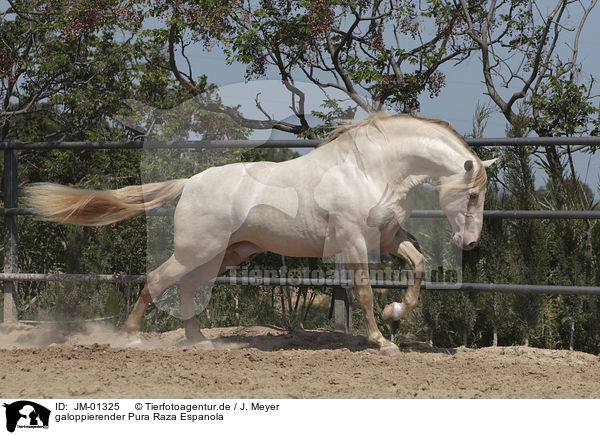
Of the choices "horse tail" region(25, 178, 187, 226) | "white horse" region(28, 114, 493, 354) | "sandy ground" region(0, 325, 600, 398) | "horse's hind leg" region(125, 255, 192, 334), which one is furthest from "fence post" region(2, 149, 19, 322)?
"horse's hind leg" region(125, 255, 192, 334)

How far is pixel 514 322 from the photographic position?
4.69 metres

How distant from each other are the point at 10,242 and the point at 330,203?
9.11 feet

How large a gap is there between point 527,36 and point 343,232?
597cm

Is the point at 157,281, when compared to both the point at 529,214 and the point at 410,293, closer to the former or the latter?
the point at 410,293

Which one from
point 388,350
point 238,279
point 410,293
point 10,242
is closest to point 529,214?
point 410,293

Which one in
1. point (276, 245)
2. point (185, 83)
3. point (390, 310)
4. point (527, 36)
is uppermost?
point (527, 36)

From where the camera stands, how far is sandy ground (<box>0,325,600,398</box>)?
283 centimetres

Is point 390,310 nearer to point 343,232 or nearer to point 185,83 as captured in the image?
point 343,232

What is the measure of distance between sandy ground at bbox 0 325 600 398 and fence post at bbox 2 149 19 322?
0.99 metres

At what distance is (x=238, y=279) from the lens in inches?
175
